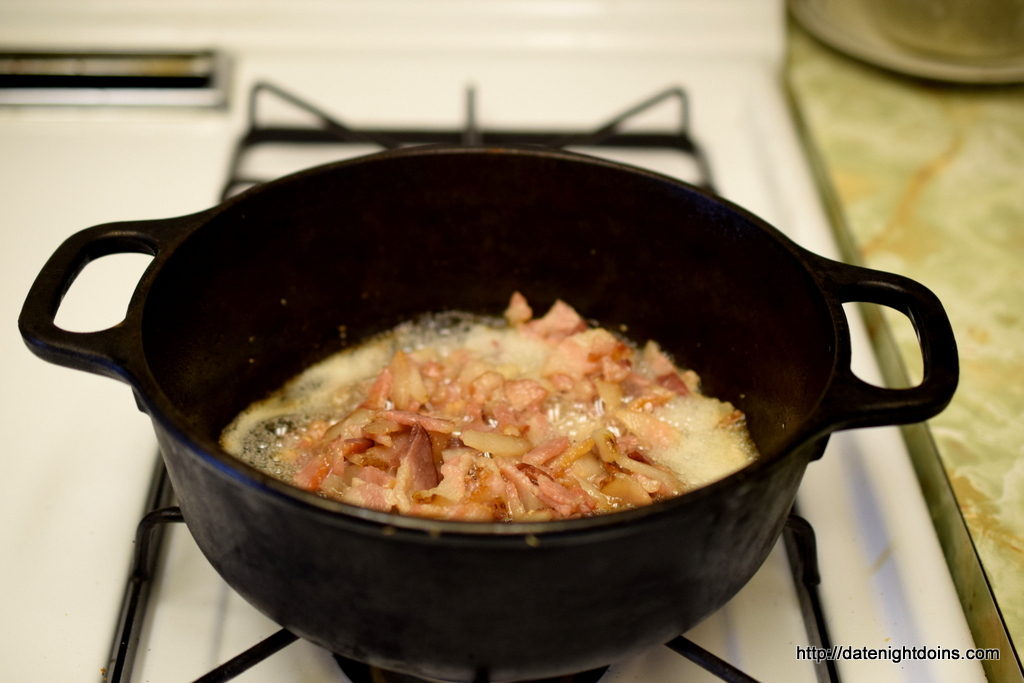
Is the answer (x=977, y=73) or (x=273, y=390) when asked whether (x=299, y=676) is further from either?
(x=977, y=73)

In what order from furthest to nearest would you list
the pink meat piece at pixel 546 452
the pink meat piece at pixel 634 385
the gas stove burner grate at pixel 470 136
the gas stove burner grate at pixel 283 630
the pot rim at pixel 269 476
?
the gas stove burner grate at pixel 470 136 → the pink meat piece at pixel 634 385 → the pink meat piece at pixel 546 452 → the gas stove burner grate at pixel 283 630 → the pot rim at pixel 269 476

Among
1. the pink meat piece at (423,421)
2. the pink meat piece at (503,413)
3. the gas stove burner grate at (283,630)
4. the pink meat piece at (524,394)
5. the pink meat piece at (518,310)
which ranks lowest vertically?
the gas stove burner grate at (283,630)

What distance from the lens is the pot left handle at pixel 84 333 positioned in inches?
20.4

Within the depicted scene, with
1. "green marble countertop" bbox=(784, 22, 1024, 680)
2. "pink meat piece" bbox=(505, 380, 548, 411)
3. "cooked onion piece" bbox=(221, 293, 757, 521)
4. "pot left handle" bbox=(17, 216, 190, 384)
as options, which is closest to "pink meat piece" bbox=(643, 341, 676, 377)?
"cooked onion piece" bbox=(221, 293, 757, 521)

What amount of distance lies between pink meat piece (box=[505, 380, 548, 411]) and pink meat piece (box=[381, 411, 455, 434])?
0.28 ft

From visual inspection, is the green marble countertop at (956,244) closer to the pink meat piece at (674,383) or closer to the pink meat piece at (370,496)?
the pink meat piece at (674,383)

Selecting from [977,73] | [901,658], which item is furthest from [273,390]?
[977,73]

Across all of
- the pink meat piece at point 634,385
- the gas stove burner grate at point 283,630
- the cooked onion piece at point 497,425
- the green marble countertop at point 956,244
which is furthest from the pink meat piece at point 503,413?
the green marble countertop at point 956,244

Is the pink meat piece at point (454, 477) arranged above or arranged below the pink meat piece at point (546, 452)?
below

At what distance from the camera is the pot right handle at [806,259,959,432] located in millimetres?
517

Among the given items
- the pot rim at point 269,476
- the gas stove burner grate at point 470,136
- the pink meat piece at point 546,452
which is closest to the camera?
the pot rim at point 269,476

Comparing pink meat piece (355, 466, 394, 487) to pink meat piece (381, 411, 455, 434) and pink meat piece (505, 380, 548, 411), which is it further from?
pink meat piece (505, 380, 548, 411)

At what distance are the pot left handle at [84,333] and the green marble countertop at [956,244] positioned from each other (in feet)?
2.03

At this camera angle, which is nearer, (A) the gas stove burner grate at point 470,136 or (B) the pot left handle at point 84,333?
(B) the pot left handle at point 84,333
